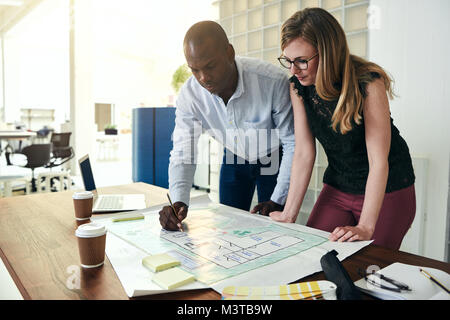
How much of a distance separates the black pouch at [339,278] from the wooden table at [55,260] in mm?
28

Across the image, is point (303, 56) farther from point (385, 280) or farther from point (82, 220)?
point (82, 220)

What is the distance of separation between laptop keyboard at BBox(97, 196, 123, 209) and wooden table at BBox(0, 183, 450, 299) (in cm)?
12

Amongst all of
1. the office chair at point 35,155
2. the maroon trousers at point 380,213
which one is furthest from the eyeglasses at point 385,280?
the office chair at point 35,155

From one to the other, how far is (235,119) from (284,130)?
0.68 feet

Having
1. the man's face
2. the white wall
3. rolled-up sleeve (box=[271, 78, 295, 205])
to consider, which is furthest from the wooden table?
the white wall

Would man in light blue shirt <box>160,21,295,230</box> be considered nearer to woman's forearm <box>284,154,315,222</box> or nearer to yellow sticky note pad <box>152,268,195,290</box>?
woman's forearm <box>284,154,315,222</box>

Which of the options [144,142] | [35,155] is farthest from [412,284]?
[35,155]

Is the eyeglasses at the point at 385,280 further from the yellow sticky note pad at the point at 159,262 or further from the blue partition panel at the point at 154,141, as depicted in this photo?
the blue partition panel at the point at 154,141

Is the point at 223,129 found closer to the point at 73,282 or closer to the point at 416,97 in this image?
the point at 73,282

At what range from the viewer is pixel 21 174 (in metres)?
2.48

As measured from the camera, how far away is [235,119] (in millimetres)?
1435

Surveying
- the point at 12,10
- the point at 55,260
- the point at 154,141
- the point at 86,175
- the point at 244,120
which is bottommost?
the point at 55,260

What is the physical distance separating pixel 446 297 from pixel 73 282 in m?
0.72

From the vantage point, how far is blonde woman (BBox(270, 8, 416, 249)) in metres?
1.07
